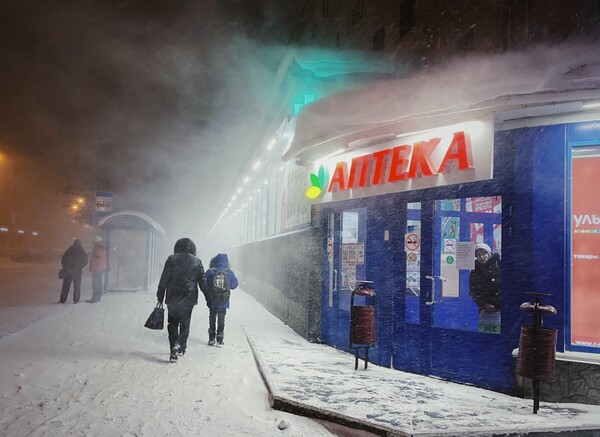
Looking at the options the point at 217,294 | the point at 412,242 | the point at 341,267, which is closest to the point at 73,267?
the point at 217,294

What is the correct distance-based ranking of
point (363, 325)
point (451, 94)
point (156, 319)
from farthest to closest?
point (156, 319)
point (363, 325)
point (451, 94)

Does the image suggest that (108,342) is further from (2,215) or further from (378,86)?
(2,215)

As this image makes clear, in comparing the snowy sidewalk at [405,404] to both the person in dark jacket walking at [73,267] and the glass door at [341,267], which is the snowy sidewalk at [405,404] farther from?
the person in dark jacket walking at [73,267]

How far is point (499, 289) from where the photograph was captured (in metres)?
6.61

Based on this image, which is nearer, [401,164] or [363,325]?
[363,325]

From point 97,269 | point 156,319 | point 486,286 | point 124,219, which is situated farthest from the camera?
point 124,219

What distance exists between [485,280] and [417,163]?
6.52ft

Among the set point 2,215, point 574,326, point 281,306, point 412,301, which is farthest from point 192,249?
point 2,215

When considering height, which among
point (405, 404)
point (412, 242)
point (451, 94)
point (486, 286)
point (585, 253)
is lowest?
point (405, 404)

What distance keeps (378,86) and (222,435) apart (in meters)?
5.97

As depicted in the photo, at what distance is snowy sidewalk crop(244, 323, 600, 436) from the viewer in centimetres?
474

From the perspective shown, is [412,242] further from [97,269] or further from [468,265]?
[97,269]

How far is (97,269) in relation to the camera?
16.0 meters

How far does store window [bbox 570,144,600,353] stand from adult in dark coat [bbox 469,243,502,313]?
95cm
